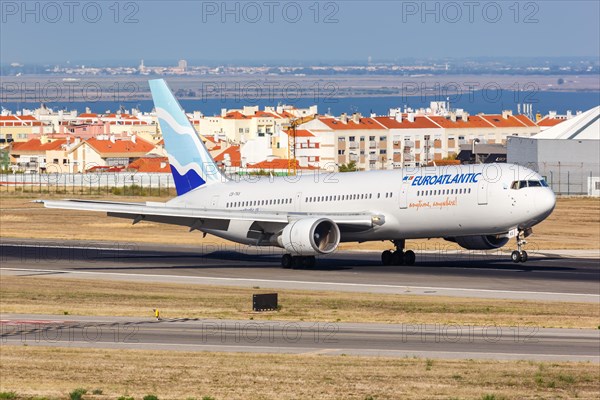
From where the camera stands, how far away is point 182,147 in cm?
6781

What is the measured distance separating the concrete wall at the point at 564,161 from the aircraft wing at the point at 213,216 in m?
69.5

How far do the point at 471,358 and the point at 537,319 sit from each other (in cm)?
903

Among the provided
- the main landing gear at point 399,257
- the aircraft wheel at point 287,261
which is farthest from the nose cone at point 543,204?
the aircraft wheel at point 287,261

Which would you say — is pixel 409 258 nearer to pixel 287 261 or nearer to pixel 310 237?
pixel 287 261

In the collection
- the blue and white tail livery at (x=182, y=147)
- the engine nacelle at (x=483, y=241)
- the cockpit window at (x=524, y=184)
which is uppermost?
the blue and white tail livery at (x=182, y=147)

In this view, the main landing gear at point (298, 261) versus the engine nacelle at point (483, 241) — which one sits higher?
the engine nacelle at point (483, 241)

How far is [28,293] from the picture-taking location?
4984 cm

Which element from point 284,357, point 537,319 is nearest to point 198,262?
point 537,319

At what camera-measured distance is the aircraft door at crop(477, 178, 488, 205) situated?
5616 centimetres

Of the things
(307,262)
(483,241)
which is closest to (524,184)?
(483,241)

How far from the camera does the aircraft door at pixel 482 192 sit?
5616cm

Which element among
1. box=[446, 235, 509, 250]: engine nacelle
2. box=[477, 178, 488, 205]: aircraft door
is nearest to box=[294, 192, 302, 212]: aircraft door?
box=[446, 235, 509, 250]: engine nacelle

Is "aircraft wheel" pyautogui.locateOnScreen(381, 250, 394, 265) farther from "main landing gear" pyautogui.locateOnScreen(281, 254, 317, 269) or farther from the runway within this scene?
"main landing gear" pyautogui.locateOnScreen(281, 254, 317, 269)

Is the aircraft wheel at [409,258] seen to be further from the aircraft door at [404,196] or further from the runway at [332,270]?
the aircraft door at [404,196]
